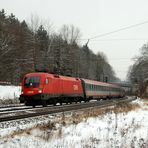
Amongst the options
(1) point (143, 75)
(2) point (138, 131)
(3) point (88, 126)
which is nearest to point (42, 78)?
(3) point (88, 126)

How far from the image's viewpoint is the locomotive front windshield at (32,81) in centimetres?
2717

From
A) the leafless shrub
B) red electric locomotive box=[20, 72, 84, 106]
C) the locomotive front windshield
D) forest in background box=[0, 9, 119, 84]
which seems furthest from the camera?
forest in background box=[0, 9, 119, 84]

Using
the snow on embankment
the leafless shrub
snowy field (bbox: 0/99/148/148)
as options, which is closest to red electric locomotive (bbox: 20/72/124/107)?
the leafless shrub

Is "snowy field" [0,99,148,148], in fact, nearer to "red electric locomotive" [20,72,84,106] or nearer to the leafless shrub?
the leafless shrub

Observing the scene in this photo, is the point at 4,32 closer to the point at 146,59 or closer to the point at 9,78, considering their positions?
the point at 9,78

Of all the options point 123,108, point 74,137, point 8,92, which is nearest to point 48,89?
point 123,108

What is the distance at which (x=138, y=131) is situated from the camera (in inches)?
458

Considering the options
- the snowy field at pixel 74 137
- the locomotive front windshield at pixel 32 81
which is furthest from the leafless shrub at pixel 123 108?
the snowy field at pixel 74 137

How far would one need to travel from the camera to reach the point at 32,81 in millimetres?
27500

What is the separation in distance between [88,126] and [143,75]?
77025 millimetres

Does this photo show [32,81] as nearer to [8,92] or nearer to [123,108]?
[123,108]

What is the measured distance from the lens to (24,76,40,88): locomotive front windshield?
89.1 feet

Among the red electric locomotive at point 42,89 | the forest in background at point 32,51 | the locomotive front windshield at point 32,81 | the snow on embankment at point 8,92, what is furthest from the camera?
the forest in background at point 32,51

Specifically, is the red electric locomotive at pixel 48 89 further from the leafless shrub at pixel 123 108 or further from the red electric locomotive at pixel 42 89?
the leafless shrub at pixel 123 108
